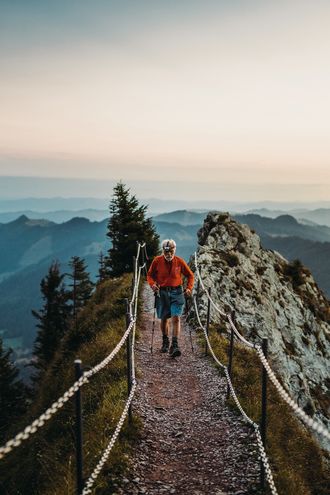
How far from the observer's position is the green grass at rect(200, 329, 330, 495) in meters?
7.85

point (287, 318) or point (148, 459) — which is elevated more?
point (148, 459)

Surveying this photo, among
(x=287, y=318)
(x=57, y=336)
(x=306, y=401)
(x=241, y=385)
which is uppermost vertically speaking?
(x=241, y=385)

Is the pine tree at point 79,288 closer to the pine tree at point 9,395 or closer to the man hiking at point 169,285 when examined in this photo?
the pine tree at point 9,395

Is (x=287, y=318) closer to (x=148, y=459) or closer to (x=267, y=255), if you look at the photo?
(x=267, y=255)

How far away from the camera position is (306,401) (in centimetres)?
1862

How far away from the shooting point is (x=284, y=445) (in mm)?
9836

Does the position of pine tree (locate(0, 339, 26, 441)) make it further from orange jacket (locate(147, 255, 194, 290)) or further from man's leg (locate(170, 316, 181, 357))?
orange jacket (locate(147, 255, 194, 290))

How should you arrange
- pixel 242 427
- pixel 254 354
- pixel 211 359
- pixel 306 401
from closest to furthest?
1. pixel 242 427
2. pixel 211 359
3. pixel 254 354
4. pixel 306 401

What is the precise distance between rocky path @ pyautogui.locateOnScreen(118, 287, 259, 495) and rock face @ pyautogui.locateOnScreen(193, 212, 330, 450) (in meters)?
6.47

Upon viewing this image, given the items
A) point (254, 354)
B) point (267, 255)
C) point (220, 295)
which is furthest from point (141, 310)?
point (267, 255)

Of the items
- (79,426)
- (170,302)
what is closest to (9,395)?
(170,302)

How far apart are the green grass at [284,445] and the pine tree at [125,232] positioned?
2369 centimetres

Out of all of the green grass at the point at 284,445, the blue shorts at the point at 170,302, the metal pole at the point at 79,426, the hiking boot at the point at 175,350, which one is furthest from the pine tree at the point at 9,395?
the metal pole at the point at 79,426

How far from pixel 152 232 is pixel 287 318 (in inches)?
698
